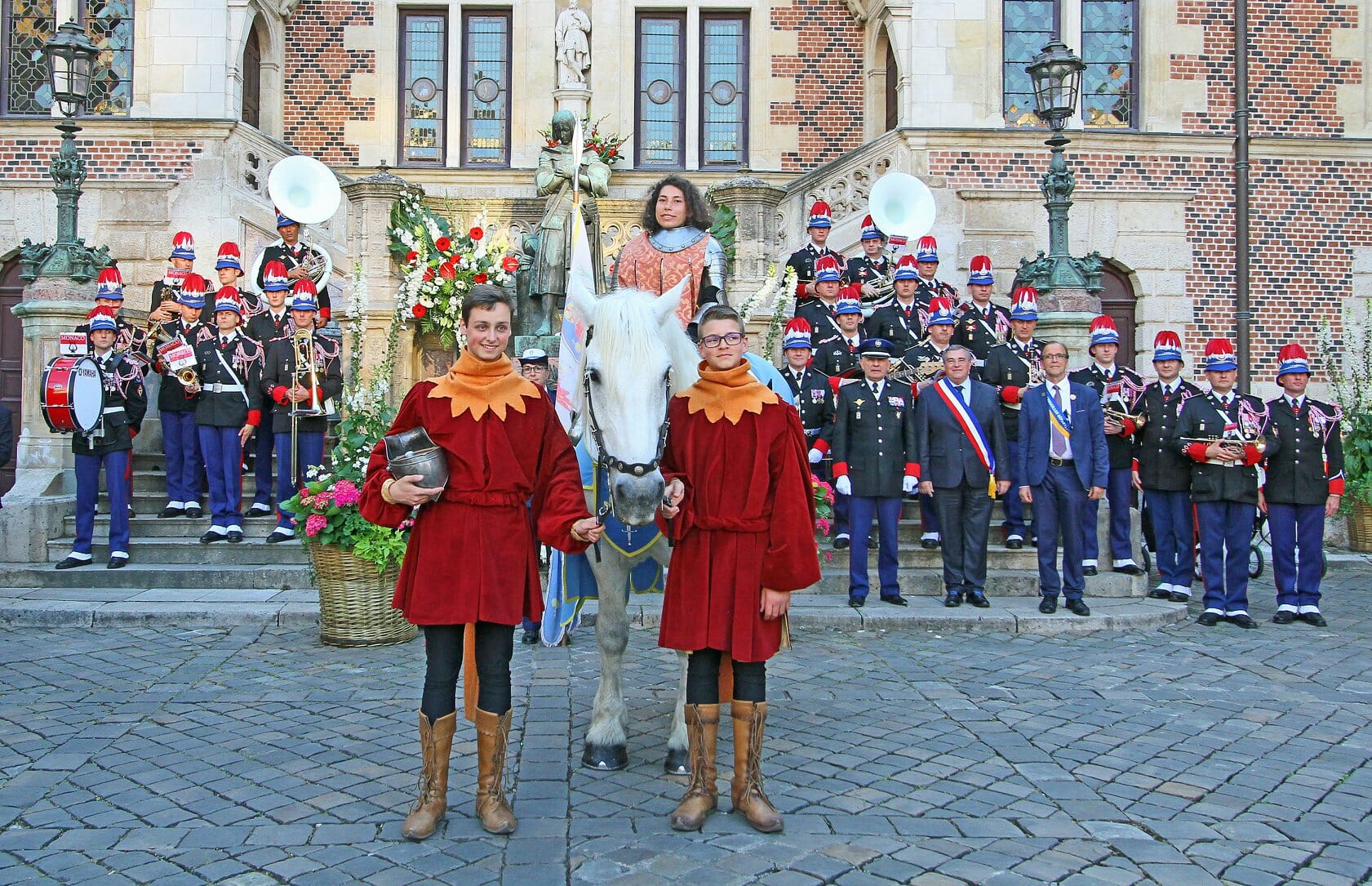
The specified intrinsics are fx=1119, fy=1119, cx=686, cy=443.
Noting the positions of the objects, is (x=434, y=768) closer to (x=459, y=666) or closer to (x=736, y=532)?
(x=459, y=666)

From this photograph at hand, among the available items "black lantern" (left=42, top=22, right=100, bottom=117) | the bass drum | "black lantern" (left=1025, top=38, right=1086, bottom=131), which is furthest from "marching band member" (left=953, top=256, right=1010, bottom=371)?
"black lantern" (left=42, top=22, right=100, bottom=117)

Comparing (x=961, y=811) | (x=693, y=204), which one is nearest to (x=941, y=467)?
(x=693, y=204)

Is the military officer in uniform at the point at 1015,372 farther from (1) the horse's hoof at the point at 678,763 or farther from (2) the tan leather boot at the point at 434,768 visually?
(2) the tan leather boot at the point at 434,768

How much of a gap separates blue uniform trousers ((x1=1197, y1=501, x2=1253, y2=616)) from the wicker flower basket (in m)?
6.42

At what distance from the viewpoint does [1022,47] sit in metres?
16.7

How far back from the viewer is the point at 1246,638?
27.8 feet

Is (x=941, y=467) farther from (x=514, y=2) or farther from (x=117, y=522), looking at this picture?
(x=514, y=2)

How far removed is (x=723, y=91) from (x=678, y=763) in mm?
15437

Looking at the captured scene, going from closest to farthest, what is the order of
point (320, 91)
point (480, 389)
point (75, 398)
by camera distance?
point (480, 389) < point (75, 398) < point (320, 91)

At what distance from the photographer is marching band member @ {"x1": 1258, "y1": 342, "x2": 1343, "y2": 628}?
29.8 ft

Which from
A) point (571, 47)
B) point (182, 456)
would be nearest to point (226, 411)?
point (182, 456)

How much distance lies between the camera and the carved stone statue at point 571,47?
18.0 metres

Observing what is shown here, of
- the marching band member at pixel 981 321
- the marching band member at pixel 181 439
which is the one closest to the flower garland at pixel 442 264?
the marching band member at pixel 181 439

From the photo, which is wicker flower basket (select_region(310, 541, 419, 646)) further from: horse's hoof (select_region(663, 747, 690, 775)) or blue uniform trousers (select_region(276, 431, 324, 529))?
horse's hoof (select_region(663, 747, 690, 775))
